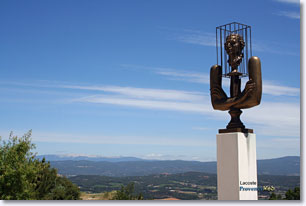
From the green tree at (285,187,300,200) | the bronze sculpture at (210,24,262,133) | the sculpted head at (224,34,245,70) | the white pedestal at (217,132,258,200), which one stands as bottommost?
the green tree at (285,187,300,200)

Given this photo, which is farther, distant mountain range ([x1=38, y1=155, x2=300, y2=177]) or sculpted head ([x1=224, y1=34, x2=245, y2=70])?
distant mountain range ([x1=38, y1=155, x2=300, y2=177])

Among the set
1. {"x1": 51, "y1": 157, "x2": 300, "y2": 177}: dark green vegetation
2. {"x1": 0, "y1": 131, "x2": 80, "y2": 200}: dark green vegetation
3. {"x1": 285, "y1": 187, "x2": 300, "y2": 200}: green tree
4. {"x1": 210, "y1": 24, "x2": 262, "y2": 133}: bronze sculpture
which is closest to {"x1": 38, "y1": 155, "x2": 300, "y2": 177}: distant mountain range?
{"x1": 51, "y1": 157, "x2": 300, "y2": 177}: dark green vegetation

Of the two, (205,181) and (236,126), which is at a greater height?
(236,126)

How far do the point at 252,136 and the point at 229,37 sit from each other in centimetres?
201

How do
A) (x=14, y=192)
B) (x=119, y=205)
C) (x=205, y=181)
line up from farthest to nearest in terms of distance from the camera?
1. (x=205, y=181)
2. (x=14, y=192)
3. (x=119, y=205)

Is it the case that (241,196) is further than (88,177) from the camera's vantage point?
No

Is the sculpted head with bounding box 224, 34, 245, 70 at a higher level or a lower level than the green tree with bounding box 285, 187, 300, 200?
higher

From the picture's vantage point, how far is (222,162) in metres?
7.27

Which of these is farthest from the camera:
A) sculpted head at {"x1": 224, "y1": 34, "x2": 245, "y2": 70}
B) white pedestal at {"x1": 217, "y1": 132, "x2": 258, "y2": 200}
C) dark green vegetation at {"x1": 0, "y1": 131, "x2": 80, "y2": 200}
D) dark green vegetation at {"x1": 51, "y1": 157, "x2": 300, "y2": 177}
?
dark green vegetation at {"x1": 51, "y1": 157, "x2": 300, "y2": 177}

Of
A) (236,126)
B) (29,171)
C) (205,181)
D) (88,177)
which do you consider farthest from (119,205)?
(88,177)

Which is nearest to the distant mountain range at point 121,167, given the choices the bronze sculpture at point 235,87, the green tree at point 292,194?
the green tree at point 292,194

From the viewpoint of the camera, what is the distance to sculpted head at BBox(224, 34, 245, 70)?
7508 millimetres

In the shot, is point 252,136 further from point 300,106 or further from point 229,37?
point 229,37

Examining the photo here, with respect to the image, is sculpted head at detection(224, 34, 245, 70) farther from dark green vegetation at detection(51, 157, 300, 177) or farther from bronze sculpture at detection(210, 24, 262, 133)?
dark green vegetation at detection(51, 157, 300, 177)
